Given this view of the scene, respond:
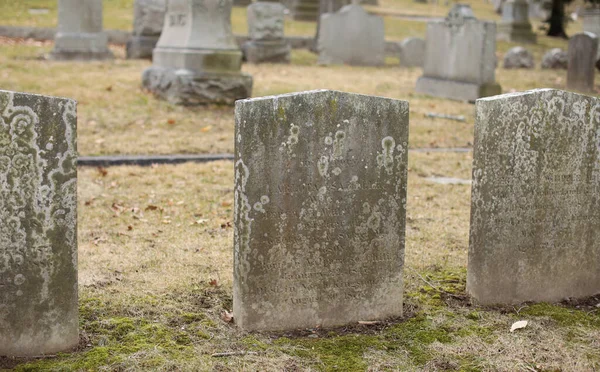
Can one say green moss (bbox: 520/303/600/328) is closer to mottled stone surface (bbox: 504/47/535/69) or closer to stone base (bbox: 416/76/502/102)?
stone base (bbox: 416/76/502/102)

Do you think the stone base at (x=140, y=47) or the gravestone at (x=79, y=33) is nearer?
the gravestone at (x=79, y=33)

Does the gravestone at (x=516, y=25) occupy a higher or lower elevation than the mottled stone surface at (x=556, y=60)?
higher

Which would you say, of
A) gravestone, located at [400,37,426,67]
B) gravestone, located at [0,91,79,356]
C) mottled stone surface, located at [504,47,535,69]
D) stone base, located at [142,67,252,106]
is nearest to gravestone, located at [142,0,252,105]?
stone base, located at [142,67,252,106]

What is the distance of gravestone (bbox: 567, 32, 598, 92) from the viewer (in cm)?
1560

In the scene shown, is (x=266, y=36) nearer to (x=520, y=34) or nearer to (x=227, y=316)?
(x=520, y=34)

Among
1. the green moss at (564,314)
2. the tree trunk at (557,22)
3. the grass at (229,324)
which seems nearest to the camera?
the grass at (229,324)

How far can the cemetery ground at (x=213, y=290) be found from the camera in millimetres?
3934

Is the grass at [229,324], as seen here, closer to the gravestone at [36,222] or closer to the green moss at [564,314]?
the green moss at [564,314]

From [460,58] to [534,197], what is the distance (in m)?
9.84

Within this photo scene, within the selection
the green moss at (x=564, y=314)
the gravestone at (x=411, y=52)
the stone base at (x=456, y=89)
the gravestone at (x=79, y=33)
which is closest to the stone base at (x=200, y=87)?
the stone base at (x=456, y=89)

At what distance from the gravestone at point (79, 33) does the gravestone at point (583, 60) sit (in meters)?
9.89

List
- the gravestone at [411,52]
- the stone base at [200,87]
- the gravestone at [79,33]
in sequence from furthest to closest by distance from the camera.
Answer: the gravestone at [411,52] < the gravestone at [79,33] < the stone base at [200,87]

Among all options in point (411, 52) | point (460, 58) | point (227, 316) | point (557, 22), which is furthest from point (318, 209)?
point (557, 22)

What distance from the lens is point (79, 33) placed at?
1569cm
